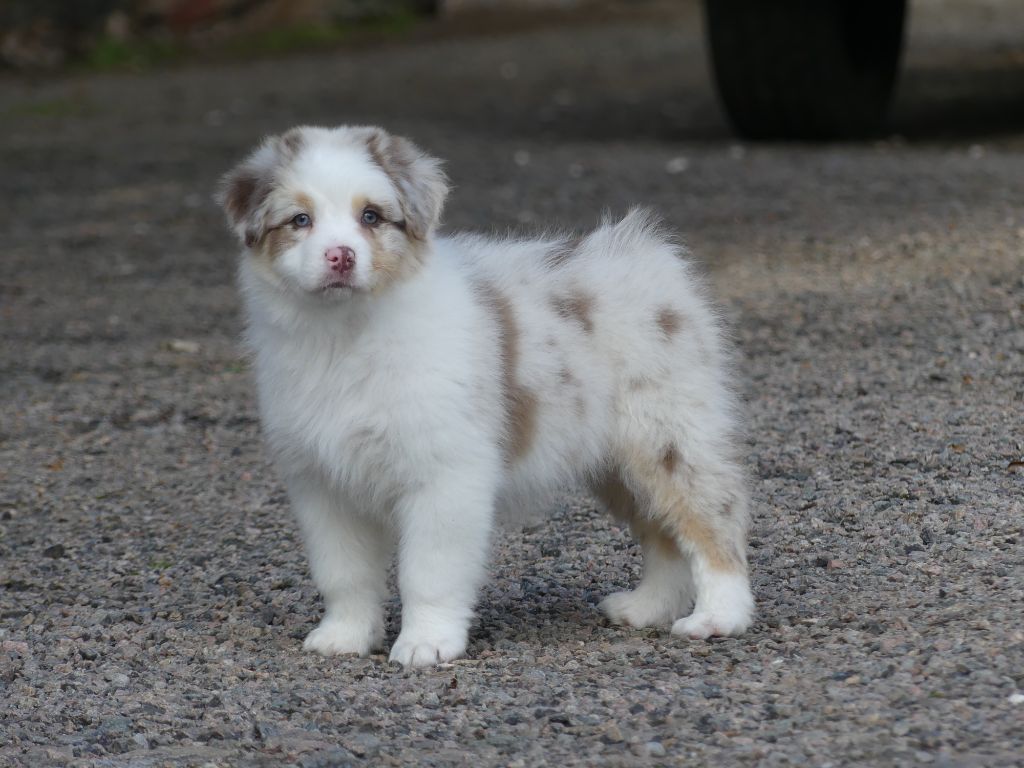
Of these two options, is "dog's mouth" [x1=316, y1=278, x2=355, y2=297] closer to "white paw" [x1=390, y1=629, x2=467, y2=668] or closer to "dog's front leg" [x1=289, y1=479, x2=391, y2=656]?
"dog's front leg" [x1=289, y1=479, x2=391, y2=656]

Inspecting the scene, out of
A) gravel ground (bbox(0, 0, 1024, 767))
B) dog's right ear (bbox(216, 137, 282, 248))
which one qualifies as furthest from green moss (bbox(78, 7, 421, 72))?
dog's right ear (bbox(216, 137, 282, 248))

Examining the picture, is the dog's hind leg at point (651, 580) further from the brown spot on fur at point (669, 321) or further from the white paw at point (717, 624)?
the brown spot on fur at point (669, 321)

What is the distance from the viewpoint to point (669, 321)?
177 inches

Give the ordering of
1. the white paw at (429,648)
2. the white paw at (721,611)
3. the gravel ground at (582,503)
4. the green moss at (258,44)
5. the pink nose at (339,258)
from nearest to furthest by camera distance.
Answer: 1. the gravel ground at (582,503)
2. the pink nose at (339,258)
3. the white paw at (429,648)
4. the white paw at (721,611)
5. the green moss at (258,44)

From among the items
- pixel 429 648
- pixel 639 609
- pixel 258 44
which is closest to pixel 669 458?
pixel 639 609

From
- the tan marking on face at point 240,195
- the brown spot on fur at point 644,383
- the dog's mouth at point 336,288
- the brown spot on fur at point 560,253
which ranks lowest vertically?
the brown spot on fur at point 644,383

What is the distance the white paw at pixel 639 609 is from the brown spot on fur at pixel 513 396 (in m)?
0.58

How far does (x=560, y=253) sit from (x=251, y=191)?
888mm

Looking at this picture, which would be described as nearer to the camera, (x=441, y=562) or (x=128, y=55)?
(x=441, y=562)

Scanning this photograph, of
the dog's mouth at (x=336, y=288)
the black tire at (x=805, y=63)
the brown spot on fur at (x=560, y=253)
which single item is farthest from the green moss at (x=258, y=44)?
the dog's mouth at (x=336, y=288)

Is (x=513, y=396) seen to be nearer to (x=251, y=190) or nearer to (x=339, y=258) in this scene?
(x=339, y=258)

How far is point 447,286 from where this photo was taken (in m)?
4.30

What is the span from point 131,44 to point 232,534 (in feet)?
47.9

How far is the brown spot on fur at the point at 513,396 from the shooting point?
4293 millimetres
